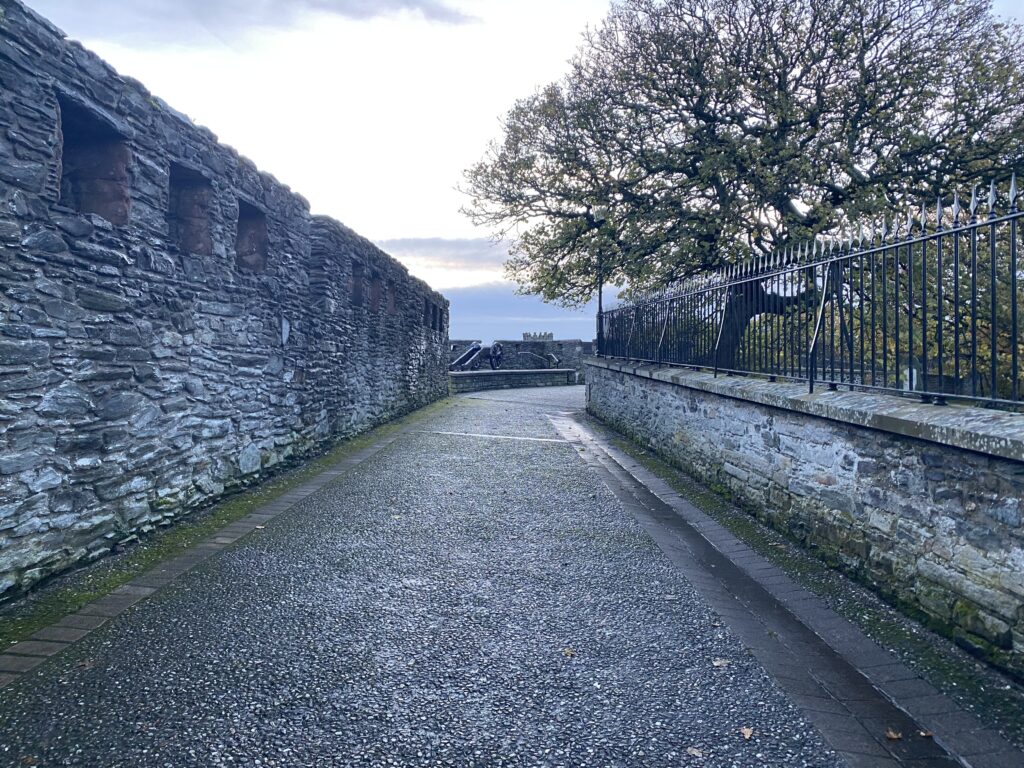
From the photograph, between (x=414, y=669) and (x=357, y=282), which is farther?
(x=357, y=282)

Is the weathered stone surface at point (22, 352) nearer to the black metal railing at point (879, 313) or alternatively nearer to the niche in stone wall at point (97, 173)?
the niche in stone wall at point (97, 173)

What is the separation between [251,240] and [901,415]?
630cm

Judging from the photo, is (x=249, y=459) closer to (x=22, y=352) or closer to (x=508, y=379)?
(x=22, y=352)

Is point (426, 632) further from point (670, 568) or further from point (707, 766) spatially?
point (670, 568)

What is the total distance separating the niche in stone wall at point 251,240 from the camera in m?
7.13

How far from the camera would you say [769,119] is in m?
11.8

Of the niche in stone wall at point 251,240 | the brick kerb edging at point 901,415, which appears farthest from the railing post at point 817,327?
the niche in stone wall at point 251,240

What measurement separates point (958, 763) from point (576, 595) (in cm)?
200

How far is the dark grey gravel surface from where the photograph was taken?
95.7 inches

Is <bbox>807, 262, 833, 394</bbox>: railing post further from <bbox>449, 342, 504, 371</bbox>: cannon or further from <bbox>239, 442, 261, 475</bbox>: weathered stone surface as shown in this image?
<bbox>449, 342, 504, 371</bbox>: cannon

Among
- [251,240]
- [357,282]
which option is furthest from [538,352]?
[251,240]

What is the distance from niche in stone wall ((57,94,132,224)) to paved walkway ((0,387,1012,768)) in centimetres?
253

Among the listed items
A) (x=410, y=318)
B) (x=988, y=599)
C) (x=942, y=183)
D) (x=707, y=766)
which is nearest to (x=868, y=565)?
(x=988, y=599)

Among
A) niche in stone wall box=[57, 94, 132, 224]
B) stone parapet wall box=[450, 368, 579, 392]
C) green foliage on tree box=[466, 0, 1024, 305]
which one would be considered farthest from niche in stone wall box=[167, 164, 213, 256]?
stone parapet wall box=[450, 368, 579, 392]
